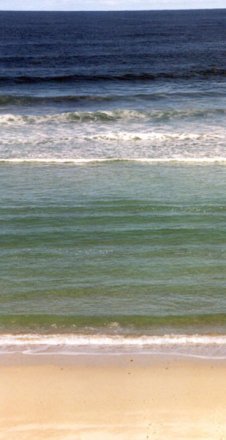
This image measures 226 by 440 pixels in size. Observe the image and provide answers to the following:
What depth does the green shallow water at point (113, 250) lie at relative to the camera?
9.78m

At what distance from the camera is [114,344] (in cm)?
904

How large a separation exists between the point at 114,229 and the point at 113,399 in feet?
17.3

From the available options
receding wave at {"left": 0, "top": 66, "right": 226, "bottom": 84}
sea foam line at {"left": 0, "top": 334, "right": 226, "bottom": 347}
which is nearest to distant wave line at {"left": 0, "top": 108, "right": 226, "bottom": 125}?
receding wave at {"left": 0, "top": 66, "right": 226, "bottom": 84}

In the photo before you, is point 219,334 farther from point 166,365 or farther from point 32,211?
point 32,211

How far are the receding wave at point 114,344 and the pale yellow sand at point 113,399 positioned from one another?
0.72ft

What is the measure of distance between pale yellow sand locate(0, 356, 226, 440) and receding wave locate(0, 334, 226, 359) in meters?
0.22

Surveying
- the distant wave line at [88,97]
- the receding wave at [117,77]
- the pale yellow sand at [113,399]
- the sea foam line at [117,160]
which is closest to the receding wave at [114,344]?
the pale yellow sand at [113,399]

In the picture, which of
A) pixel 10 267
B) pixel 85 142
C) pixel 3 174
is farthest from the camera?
pixel 85 142

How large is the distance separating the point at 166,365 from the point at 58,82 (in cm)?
3206

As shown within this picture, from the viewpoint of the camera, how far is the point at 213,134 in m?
22.2

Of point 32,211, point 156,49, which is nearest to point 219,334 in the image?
point 32,211

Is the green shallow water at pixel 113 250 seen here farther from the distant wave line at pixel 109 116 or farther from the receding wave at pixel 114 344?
the distant wave line at pixel 109 116

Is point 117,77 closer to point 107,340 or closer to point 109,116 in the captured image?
point 109,116

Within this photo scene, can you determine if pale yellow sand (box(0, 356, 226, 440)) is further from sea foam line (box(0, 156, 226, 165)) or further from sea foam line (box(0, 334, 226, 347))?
sea foam line (box(0, 156, 226, 165))
